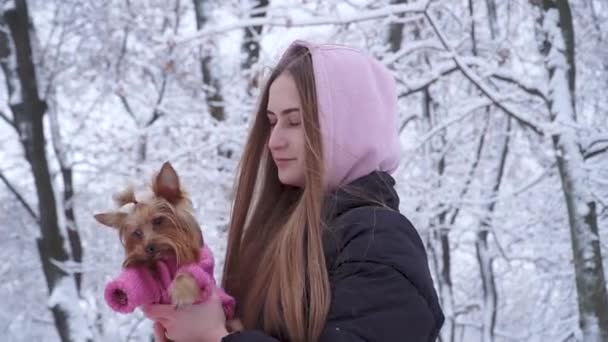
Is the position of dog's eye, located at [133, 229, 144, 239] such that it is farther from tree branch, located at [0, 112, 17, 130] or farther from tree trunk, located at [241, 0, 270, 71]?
tree branch, located at [0, 112, 17, 130]

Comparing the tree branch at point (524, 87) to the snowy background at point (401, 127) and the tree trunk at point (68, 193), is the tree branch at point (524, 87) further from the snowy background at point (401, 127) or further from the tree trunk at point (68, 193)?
the tree trunk at point (68, 193)

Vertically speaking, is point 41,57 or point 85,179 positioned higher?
point 41,57

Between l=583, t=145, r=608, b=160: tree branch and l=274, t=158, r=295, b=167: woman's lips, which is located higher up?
l=274, t=158, r=295, b=167: woman's lips

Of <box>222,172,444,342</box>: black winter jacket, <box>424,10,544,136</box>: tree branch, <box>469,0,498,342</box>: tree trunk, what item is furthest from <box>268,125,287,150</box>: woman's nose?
<box>469,0,498,342</box>: tree trunk

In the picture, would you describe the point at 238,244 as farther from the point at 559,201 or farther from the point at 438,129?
the point at 559,201

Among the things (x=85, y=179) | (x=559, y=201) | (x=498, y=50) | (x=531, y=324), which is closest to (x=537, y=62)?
(x=498, y=50)

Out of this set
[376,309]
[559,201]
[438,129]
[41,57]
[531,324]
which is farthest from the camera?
[531,324]

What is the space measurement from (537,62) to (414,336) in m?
7.02

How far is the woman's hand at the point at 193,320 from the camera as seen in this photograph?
4.92ft

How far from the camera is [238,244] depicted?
1.89 m

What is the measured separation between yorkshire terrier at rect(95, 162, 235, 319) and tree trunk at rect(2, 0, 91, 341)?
6.61 metres

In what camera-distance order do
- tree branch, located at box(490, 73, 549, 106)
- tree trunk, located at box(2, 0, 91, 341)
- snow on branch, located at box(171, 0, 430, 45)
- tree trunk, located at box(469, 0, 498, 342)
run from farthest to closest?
1. tree trunk, located at box(469, 0, 498, 342)
2. tree trunk, located at box(2, 0, 91, 341)
3. tree branch, located at box(490, 73, 549, 106)
4. snow on branch, located at box(171, 0, 430, 45)

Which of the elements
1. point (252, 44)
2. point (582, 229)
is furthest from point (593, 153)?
point (252, 44)

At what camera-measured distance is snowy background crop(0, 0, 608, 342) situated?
21.4ft
